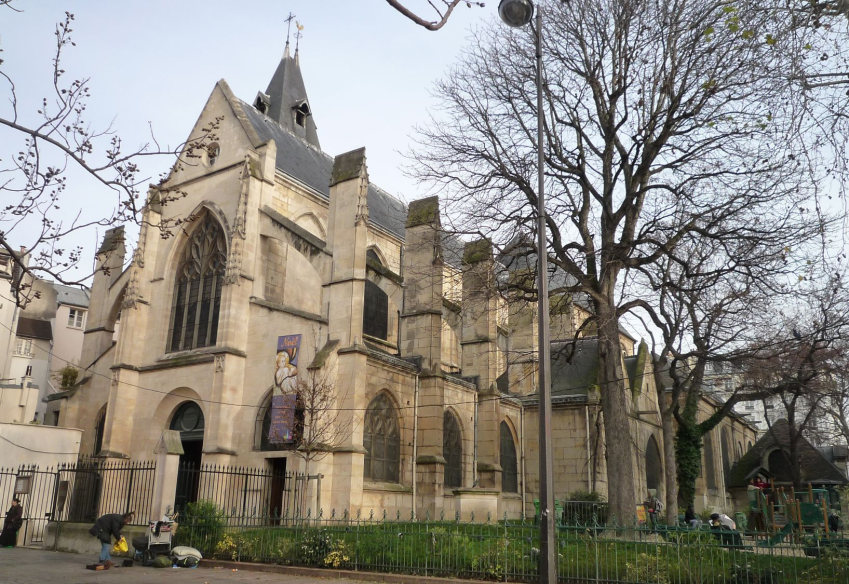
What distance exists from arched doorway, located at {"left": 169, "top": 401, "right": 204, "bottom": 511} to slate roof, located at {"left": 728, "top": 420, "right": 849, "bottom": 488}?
81.0 ft

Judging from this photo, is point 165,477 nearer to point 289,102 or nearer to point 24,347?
point 289,102

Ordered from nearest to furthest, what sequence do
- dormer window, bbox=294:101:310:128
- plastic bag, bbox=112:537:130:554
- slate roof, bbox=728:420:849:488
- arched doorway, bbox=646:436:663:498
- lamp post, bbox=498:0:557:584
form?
lamp post, bbox=498:0:557:584 < plastic bag, bbox=112:537:130:554 < arched doorway, bbox=646:436:663:498 < slate roof, bbox=728:420:849:488 < dormer window, bbox=294:101:310:128

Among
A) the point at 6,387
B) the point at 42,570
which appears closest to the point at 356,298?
the point at 42,570

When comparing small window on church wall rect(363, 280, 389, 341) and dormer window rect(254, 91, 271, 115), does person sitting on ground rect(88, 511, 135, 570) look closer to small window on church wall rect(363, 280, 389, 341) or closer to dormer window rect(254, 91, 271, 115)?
small window on church wall rect(363, 280, 389, 341)

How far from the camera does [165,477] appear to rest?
1548cm

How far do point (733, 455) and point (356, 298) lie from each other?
34.4 meters

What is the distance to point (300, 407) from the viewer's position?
18000 mm

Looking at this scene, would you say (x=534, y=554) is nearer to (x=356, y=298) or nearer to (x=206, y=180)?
(x=356, y=298)

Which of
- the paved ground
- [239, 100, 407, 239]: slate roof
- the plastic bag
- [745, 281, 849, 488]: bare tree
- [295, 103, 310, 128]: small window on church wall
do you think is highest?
[295, 103, 310, 128]: small window on church wall

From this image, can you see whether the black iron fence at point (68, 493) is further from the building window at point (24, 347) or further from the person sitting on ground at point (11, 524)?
the building window at point (24, 347)

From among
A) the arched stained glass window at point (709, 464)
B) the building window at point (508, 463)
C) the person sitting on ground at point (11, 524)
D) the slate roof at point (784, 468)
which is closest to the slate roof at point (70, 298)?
the person sitting on ground at point (11, 524)

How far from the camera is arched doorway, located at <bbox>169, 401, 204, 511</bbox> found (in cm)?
2062

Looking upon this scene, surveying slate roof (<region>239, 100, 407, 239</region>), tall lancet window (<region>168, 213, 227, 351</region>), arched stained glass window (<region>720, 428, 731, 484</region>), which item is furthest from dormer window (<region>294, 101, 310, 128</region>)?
arched stained glass window (<region>720, 428, 731, 484</region>)

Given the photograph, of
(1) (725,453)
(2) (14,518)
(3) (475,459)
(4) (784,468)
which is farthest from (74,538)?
(1) (725,453)
